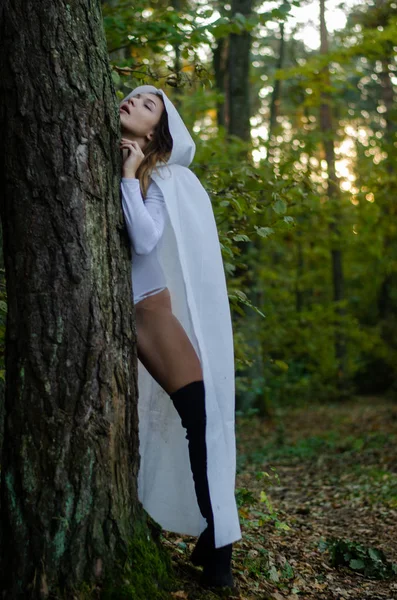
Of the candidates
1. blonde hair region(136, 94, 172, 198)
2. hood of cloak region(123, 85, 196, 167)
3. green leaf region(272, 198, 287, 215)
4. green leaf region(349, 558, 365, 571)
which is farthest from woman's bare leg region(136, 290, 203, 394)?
green leaf region(349, 558, 365, 571)

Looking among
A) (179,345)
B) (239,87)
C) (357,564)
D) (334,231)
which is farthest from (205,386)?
(334,231)

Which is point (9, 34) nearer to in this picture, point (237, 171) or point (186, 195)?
point (186, 195)

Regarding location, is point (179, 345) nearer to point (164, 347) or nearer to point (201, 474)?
point (164, 347)

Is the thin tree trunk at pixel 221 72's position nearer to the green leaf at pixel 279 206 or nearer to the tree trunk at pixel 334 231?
the tree trunk at pixel 334 231

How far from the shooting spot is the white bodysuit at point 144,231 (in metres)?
2.87

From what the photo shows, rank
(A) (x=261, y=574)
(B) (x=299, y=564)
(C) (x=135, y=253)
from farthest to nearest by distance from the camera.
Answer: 1. (B) (x=299, y=564)
2. (A) (x=261, y=574)
3. (C) (x=135, y=253)

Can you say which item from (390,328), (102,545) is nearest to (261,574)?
(102,545)

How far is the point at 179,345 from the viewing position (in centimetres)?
305

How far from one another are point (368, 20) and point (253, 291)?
6.78 metres

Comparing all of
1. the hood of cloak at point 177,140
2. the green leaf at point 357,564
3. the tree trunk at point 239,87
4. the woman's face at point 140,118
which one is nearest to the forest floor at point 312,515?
the green leaf at point 357,564

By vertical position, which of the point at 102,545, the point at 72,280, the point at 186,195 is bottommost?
the point at 102,545

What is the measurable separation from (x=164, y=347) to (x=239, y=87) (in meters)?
9.18

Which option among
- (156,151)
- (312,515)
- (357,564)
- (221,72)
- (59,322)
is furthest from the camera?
(221,72)

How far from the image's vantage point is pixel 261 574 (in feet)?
11.4
